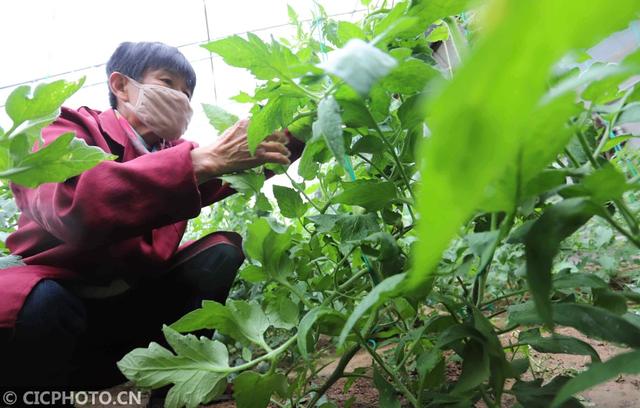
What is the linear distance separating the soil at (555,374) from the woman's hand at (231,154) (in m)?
0.39

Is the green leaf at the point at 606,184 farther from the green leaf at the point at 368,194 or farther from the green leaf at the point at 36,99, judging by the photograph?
the green leaf at the point at 36,99

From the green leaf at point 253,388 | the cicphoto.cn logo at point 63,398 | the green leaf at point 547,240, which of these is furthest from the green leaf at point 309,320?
the cicphoto.cn logo at point 63,398

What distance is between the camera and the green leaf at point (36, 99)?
1.21 ft

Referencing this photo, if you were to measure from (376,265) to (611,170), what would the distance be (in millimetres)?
296

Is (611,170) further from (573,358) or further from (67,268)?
(67,268)

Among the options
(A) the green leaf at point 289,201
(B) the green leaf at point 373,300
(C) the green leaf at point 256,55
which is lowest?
(A) the green leaf at point 289,201

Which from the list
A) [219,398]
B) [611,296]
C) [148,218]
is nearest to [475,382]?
[611,296]

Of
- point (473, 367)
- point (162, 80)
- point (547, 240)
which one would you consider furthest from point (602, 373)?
point (162, 80)

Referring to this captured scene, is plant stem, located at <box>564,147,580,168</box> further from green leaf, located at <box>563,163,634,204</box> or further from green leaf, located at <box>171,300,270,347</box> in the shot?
green leaf, located at <box>171,300,270,347</box>

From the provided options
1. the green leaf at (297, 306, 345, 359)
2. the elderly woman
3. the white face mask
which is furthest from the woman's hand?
the white face mask

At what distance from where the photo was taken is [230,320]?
0.52m

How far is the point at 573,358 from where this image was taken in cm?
79

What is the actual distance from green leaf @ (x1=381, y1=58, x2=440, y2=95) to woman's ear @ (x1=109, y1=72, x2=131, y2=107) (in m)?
0.94

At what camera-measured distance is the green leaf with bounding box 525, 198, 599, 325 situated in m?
0.24
